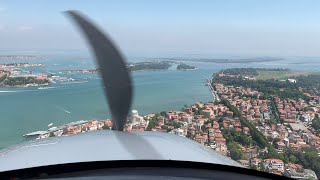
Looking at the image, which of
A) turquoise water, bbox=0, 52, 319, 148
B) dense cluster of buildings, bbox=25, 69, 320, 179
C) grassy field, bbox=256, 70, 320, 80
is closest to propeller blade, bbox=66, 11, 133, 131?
dense cluster of buildings, bbox=25, 69, 320, 179

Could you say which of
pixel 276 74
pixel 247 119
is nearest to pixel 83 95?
pixel 247 119

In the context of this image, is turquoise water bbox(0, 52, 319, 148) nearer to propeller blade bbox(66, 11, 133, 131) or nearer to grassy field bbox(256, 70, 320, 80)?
grassy field bbox(256, 70, 320, 80)

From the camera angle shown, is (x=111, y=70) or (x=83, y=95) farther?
(x=83, y=95)

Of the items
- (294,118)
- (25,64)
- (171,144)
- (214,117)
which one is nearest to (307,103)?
(294,118)

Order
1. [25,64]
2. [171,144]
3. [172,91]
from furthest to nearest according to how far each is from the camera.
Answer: [25,64], [172,91], [171,144]

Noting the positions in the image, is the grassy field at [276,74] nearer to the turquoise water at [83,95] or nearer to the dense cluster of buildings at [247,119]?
the turquoise water at [83,95]

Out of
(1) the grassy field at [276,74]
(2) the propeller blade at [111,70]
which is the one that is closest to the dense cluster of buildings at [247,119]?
(2) the propeller blade at [111,70]

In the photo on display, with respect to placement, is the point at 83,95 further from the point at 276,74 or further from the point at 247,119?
the point at 276,74

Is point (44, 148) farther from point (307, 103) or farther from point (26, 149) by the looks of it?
point (307, 103)
